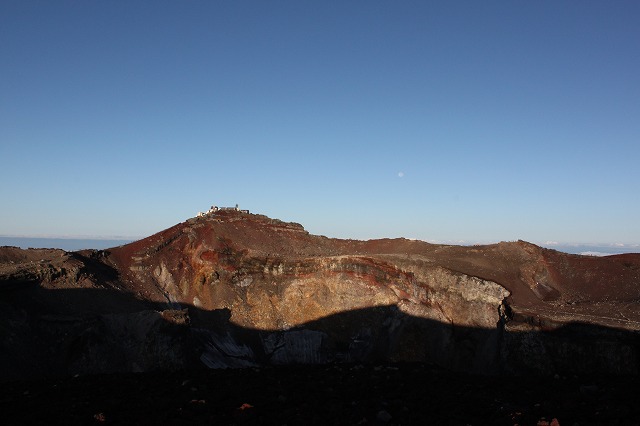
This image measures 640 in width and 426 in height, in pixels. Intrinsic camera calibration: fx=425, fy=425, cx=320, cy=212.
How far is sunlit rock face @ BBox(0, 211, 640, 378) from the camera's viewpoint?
67.2 feet

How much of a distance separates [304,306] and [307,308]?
27 cm

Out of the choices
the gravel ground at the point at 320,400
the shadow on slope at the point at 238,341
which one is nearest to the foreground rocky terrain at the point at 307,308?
the shadow on slope at the point at 238,341

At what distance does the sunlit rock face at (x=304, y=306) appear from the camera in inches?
806

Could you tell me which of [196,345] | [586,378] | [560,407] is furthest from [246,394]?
[196,345]

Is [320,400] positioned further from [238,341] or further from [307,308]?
[307,308]

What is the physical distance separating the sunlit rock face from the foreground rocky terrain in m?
0.07

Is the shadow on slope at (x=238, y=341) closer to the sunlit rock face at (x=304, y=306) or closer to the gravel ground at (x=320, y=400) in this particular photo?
the sunlit rock face at (x=304, y=306)

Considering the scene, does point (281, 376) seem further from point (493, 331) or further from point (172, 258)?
point (172, 258)

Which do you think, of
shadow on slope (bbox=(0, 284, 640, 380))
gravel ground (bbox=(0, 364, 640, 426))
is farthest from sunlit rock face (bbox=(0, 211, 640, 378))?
gravel ground (bbox=(0, 364, 640, 426))

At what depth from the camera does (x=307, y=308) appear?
29.8 m

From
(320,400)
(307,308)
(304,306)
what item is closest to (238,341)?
(304,306)

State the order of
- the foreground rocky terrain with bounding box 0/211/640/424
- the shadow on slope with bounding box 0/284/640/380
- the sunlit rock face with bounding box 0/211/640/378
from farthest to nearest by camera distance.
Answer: the sunlit rock face with bounding box 0/211/640/378
the foreground rocky terrain with bounding box 0/211/640/424
the shadow on slope with bounding box 0/284/640/380

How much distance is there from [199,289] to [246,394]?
797 inches

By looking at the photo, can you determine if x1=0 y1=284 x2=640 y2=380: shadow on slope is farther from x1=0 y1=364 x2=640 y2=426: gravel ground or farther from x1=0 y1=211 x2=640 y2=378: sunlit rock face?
x1=0 y1=364 x2=640 y2=426: gravel ground
